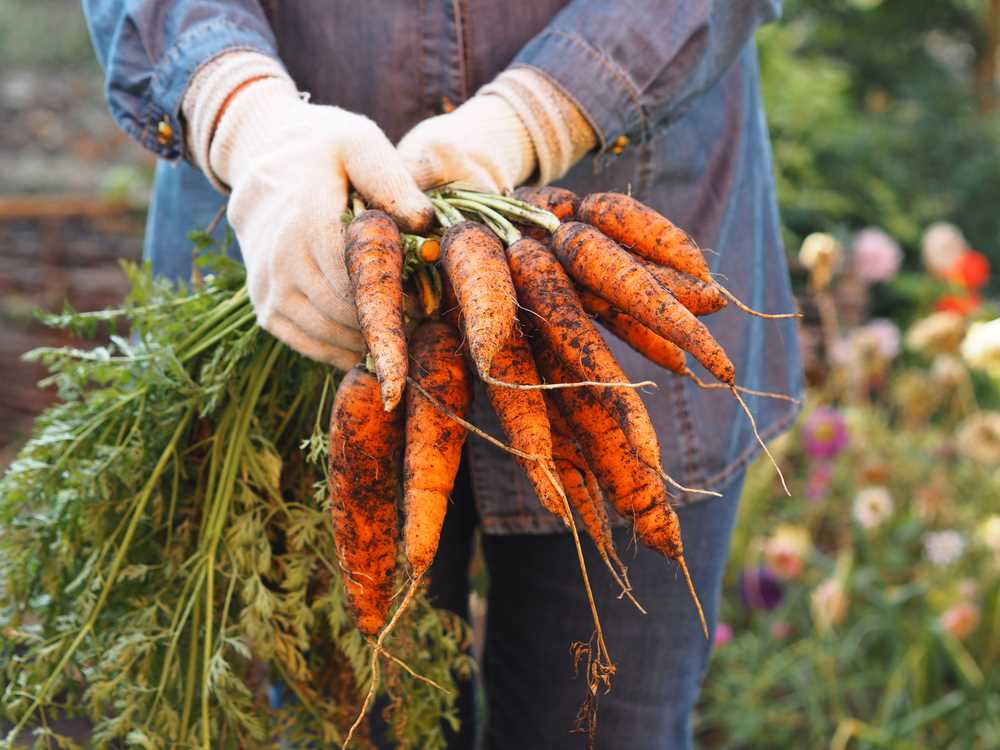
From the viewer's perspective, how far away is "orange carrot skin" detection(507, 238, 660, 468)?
1.03 meters

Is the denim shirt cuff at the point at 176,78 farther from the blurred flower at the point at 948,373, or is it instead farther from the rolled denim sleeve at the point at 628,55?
the blurred flower at the point at 948,373


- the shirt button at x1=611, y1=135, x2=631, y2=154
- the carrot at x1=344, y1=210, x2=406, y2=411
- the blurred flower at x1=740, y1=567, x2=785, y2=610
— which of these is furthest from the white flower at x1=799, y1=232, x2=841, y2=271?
the carrot at x1=344, y1=210, x2=406, y2=411

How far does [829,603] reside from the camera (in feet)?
7.54

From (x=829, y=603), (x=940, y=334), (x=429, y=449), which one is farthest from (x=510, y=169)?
(x=940, y=334)

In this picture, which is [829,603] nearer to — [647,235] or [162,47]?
[647,235]

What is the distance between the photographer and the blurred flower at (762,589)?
8.09 ft

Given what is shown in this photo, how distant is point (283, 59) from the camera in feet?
4.42

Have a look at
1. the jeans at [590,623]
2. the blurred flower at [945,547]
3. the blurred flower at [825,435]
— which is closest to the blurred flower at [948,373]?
the blurred flower at [825,435]

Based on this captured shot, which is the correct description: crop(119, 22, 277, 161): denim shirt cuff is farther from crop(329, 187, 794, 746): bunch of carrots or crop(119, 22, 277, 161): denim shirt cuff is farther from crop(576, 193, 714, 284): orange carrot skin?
crop(576, 193, 714, 284): orange carrot skin

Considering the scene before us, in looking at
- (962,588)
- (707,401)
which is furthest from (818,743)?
(707,401)

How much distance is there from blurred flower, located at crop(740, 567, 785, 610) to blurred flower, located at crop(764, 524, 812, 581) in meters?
0.02

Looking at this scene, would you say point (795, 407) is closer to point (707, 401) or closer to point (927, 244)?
point (707, 401)

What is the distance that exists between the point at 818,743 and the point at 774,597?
0.35 metres

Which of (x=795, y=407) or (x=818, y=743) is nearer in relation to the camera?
(x=795, y=407)
